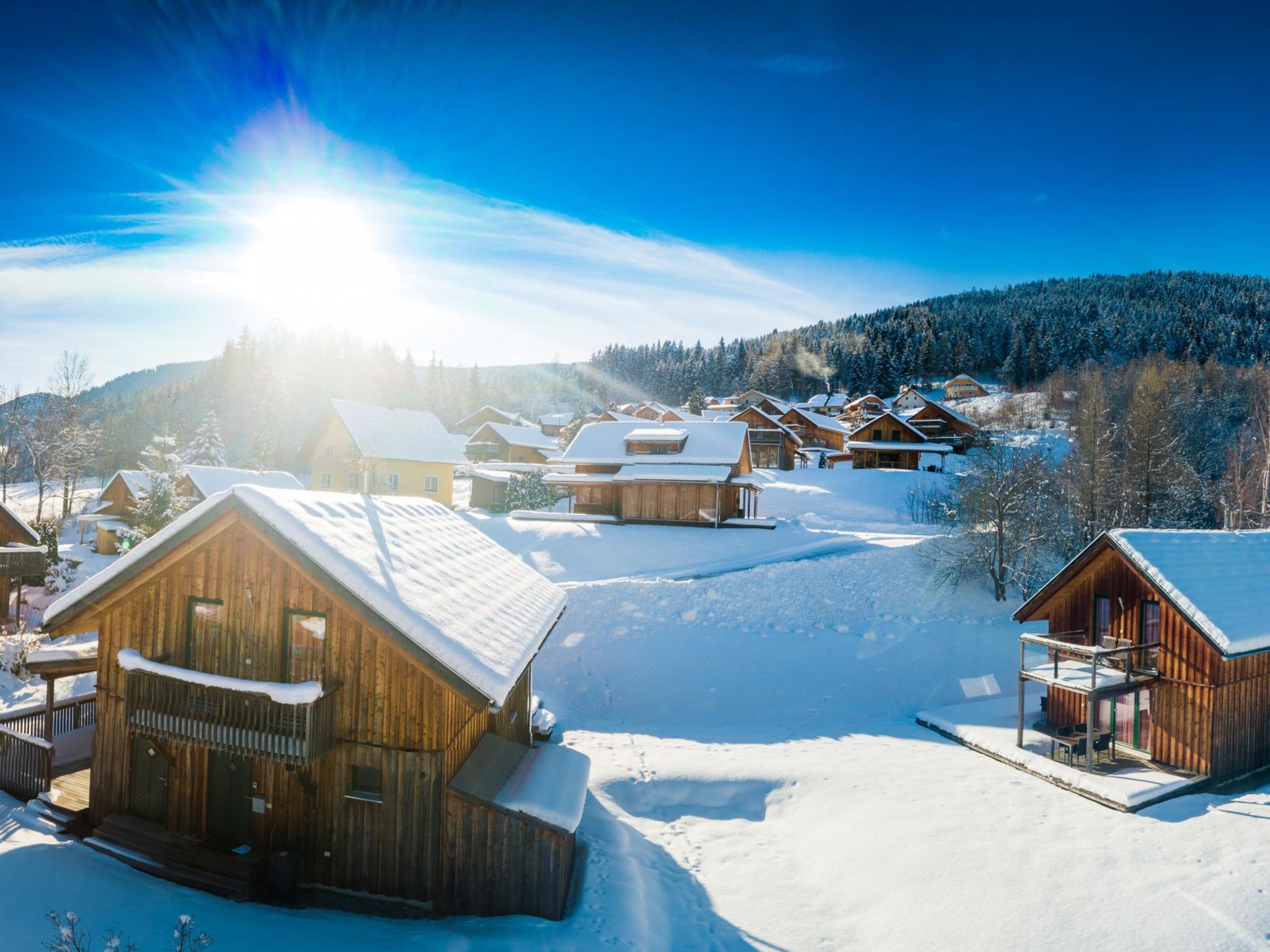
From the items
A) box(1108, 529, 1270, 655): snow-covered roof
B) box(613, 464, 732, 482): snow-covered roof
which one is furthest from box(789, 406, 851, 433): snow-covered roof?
box(1108, 529, 1270, 655): snow-covered roof

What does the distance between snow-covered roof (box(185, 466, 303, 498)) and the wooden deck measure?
86.9ft

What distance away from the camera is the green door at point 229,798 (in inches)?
454

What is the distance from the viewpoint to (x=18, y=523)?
26000 mm

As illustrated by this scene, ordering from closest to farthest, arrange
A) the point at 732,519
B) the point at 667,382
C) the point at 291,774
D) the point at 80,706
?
the point at 291,774 < the point at 80,706 < the point at 732,519 < the point at 667,382

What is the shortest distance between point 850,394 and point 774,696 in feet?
354

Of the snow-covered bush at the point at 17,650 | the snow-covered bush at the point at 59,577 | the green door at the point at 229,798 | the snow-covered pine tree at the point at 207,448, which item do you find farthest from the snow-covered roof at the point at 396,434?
the green door at the point at 229,798

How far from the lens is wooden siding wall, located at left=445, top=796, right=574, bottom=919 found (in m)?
10.5

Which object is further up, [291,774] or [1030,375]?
[1030,375]

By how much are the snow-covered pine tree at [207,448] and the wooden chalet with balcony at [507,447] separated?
84.3 ft

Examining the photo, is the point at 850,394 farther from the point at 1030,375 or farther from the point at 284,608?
the point at 284,608

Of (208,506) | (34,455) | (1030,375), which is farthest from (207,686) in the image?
(1030,375)

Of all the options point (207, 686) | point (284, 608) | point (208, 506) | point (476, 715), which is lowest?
point (476, 715)

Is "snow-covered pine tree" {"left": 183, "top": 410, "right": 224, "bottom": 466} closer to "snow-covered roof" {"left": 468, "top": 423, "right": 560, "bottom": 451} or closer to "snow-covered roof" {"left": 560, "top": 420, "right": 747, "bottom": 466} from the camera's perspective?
"snow-covered roof" {"left": 468, "top": 423, "right": 560, "bottom": 451}

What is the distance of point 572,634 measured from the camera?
26.4 meters
